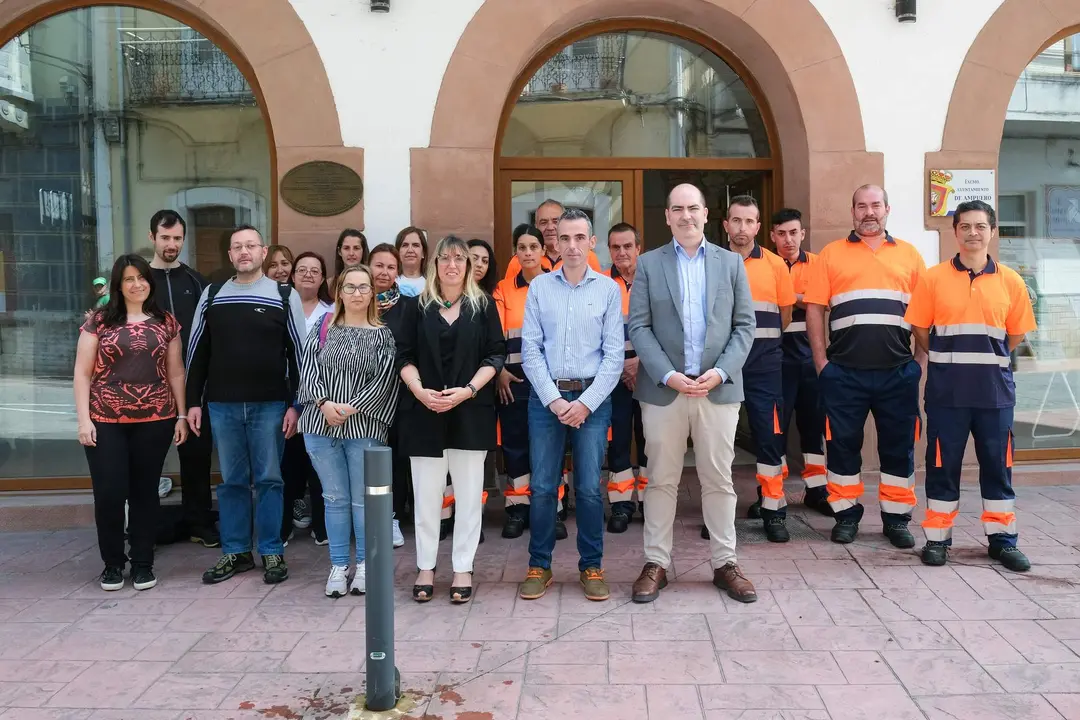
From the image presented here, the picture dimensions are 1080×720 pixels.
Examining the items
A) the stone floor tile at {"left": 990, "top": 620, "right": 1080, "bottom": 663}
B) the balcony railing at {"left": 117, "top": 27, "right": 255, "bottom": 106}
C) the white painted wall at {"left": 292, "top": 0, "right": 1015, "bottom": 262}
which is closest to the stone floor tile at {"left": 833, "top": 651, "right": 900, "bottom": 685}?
the stone floor tile at {"left": 990, "top": 620, "right": 1080, "bottom": 663}

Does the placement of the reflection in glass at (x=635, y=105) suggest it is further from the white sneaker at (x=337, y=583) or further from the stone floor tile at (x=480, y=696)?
the stone floor tile at (x=480, y=696)

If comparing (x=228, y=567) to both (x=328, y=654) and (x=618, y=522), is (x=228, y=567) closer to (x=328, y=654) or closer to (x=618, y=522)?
(x=328, y=654)

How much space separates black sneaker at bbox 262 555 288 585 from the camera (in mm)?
4668

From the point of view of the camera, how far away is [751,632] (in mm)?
3859

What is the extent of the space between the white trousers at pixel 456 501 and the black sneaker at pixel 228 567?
1.16 m

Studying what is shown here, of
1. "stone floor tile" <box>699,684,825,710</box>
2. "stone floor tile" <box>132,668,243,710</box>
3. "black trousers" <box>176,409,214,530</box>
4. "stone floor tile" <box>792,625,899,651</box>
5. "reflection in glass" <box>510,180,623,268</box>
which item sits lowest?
"stone floor tile" <box>699,684,825,710</box>

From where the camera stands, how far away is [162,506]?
5805mm

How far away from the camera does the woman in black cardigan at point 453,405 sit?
14.2 feet

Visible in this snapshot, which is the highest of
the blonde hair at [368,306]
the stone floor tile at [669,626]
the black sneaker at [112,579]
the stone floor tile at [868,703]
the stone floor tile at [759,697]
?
the blonde hair at [368,306]

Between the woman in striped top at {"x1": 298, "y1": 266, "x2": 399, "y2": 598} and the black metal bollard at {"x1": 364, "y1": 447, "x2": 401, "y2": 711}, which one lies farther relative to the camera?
the woman in striped top at {"x1": 298, "y1": 266, "x2": 399, "y2": 598}

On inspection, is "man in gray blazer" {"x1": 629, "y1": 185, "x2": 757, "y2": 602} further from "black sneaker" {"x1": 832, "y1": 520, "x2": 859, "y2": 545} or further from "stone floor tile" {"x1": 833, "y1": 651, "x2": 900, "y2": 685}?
"black sneaker" {"x1": 832, "y1": 520, "x2": 859, "y2": 545}

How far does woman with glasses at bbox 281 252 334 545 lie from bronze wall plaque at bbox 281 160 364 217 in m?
0.54

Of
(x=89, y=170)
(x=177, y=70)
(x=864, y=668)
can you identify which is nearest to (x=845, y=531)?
(x=864, y=668)

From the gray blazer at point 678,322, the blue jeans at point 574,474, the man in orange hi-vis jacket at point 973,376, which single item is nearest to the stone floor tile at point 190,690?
the blue jeans at point 574,474
